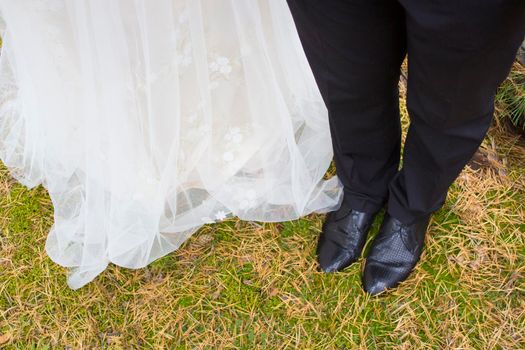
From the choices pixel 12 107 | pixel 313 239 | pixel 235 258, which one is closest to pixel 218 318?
pixel 235 258

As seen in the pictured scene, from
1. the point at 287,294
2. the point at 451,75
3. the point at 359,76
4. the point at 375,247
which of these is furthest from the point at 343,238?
the point at 451,75

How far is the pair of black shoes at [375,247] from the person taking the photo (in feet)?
4.69

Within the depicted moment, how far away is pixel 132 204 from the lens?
1.52 m

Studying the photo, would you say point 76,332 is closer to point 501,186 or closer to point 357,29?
point 357,29

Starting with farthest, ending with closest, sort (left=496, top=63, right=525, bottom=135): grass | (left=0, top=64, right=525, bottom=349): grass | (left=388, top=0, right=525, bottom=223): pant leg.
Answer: (left=496, top=63, right=525, bottom=135): grass
(left=0, top=64, right=525, bottom=349): grass
(left=388, top=0, right=525, bottom=223): pant leg

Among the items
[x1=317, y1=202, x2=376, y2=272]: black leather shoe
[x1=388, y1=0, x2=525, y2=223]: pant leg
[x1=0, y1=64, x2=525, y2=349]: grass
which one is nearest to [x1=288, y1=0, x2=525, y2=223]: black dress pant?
[x1=388, y1=0, x2=525, y2=223]: pant leg

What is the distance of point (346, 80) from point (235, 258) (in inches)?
28.7

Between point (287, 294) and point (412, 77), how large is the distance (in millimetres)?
775

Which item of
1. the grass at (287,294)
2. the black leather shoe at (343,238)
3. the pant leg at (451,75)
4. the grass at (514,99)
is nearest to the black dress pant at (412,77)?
the pant leg at (451,75)

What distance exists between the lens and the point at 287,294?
150cm

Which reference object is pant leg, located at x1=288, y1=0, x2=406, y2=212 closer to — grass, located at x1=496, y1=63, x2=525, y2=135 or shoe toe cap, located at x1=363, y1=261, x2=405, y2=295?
shoe toe cap, located at x1=363, y1=261, x2=405, y2=295

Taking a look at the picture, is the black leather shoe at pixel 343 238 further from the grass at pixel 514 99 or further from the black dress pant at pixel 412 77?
the grass at pixel 514 99

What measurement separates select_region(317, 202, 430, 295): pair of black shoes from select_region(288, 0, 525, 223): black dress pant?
0.08 meters

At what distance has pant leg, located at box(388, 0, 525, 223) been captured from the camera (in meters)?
0.76
